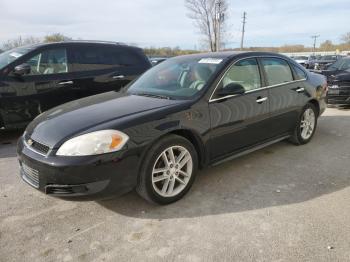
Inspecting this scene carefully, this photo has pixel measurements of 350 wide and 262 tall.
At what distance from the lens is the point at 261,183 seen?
3.66 metres

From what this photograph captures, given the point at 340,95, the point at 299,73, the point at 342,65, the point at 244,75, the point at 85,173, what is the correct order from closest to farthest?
the point at 85,173, the point at 244,75, the point at 299,73, the point at 340,95, the point at 342,65

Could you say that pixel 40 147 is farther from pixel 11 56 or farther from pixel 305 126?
pixel 305 126

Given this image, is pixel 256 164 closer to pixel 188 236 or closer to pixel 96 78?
pixel 188 236

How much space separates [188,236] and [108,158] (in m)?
0.93

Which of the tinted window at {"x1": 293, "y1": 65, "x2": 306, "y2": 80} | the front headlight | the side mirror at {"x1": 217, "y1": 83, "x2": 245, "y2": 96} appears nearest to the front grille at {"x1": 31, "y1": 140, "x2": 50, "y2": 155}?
the front headlight

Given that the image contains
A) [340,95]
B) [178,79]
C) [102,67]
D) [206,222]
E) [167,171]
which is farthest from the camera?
[340,95]

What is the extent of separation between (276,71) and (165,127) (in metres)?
2.26

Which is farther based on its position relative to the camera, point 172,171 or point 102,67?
point 102,67

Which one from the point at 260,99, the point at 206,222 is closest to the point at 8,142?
the point at 206,222

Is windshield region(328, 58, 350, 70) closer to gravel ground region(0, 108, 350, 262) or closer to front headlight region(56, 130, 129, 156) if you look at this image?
gravel ground region(0, 108, 350, 262)

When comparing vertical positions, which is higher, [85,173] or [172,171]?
[85,173]

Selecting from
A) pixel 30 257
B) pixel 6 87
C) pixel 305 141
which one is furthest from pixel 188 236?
pixel 6 87

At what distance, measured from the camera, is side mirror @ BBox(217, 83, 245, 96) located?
141 inches

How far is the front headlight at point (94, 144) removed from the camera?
106 inches
